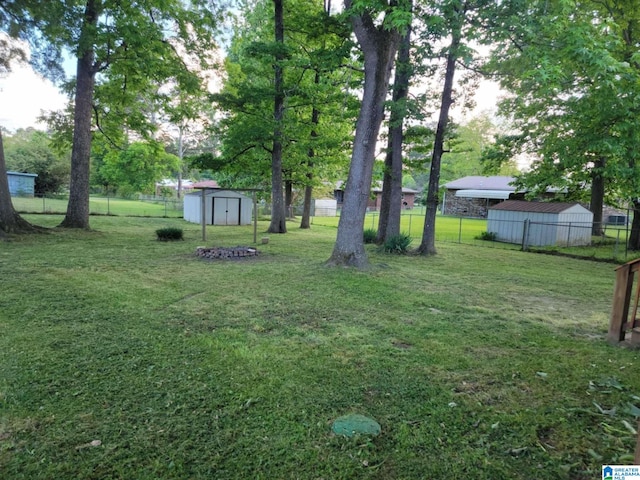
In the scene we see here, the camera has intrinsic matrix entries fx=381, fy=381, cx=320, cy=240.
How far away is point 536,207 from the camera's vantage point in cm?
1695

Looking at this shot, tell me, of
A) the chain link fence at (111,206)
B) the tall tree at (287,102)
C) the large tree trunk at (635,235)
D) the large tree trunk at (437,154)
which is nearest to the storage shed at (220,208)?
the chain link fence at (111,206)

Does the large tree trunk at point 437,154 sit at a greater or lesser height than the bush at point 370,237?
greater

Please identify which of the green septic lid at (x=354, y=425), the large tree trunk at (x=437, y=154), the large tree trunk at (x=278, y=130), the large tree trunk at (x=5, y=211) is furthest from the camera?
the large tree trunk at (x=278, y=130)

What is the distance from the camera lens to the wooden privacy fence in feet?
13.8

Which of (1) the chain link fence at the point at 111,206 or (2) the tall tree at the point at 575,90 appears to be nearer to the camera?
(2) the tall tree at the point at 575,90

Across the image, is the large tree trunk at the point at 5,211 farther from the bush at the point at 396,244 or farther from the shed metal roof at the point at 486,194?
the shed metal roof at the point at 486,194

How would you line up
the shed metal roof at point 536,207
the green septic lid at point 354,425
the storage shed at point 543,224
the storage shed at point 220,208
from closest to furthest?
1. the green septic lid at point 354,425
2. the storage shed at point 543,224
3. the shed metal roof at point 536,207
4. the storage shed at point 220,208

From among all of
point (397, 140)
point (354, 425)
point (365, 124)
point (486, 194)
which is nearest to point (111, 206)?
point (397, 140)

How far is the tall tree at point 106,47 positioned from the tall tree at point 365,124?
25.5ft

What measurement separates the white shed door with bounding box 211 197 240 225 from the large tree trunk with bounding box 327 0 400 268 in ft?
47.4

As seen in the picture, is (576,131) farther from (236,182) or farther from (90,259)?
(236,182)

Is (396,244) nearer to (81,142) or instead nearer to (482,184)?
(81,142)

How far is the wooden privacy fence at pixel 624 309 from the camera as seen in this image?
4195 millimetres

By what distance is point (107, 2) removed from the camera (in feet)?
39.7
